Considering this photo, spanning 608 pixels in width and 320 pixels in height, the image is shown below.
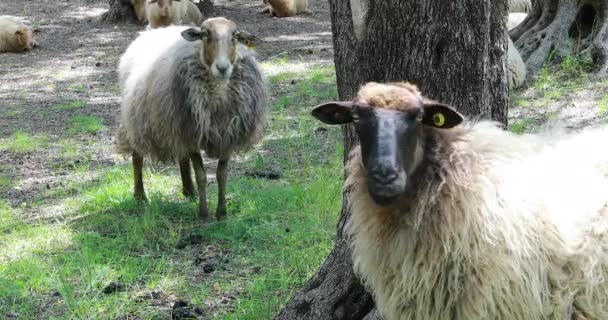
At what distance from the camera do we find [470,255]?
9.48ft

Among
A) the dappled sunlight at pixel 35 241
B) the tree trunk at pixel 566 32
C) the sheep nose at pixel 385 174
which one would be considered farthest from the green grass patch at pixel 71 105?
the sheep nose at pixel 385 174

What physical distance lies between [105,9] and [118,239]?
12.0m

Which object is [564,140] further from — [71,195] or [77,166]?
[77,166]

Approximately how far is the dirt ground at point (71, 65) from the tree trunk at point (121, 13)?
0.84ft

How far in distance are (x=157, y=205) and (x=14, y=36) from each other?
799 cm

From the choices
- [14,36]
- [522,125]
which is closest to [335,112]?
[522,125]

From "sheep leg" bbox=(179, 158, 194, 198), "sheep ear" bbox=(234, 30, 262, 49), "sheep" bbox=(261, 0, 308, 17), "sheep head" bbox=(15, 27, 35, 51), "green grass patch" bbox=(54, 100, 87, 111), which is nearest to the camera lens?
"sheep ear" bbox=(234, 30, 262, 49)

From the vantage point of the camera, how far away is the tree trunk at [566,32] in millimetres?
9023

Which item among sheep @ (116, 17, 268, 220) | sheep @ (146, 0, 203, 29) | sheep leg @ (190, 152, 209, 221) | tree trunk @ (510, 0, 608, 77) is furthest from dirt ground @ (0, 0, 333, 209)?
tree trunk @ (510, 0, 608, 77)

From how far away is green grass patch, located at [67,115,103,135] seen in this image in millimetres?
8617

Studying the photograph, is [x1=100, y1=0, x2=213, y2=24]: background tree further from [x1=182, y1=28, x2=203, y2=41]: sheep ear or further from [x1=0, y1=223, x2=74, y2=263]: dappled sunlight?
[x1=0, y1=223, x2=74, y2=263]: dappled sunlight

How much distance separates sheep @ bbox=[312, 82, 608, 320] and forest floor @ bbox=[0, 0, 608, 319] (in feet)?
4.69

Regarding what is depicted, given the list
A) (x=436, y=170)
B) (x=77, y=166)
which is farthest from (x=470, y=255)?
(x=77, y=166)

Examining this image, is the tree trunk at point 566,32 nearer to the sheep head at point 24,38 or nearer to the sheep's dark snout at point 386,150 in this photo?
the sheep's dark snout at point 386,150
